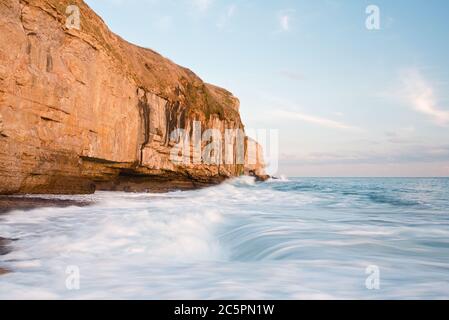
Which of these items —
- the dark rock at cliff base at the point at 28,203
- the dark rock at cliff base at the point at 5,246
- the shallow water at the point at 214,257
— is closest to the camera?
the shallow water at the point at 214,257

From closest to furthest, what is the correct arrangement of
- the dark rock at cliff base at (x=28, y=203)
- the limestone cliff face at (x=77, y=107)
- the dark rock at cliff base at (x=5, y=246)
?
the dark rock at cliff base at (x=5, y=246), the dark rock at cliff base at (x=28, y=203), the limestone cliff face at (x=77, y=107)

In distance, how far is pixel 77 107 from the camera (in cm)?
1084

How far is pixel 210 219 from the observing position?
8.34 metres

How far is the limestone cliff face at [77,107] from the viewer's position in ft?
28.1

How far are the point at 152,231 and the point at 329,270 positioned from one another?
Result: 3.44 m

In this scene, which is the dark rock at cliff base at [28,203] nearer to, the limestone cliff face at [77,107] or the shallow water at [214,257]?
the shallow water at [214,257]

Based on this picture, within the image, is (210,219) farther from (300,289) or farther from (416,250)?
(300,289)

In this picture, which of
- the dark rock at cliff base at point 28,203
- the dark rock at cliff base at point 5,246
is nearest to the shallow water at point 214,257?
the dark rock at cliff base at point 5,246

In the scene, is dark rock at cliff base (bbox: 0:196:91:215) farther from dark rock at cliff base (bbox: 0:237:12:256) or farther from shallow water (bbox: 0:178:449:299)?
dark rock at cliff base (bbox: 0:237:12:256)

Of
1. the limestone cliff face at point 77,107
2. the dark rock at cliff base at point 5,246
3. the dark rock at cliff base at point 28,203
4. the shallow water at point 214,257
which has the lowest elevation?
the shallow water at point 214,257

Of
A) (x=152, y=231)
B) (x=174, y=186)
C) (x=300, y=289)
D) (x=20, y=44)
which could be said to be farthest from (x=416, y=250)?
(x=174, y=186)

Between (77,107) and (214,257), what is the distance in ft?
26.4

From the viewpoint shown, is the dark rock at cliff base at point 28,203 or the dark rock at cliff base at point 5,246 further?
the dark rock at cliff base at point 28,203

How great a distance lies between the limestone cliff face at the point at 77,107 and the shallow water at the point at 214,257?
246 centimetres
